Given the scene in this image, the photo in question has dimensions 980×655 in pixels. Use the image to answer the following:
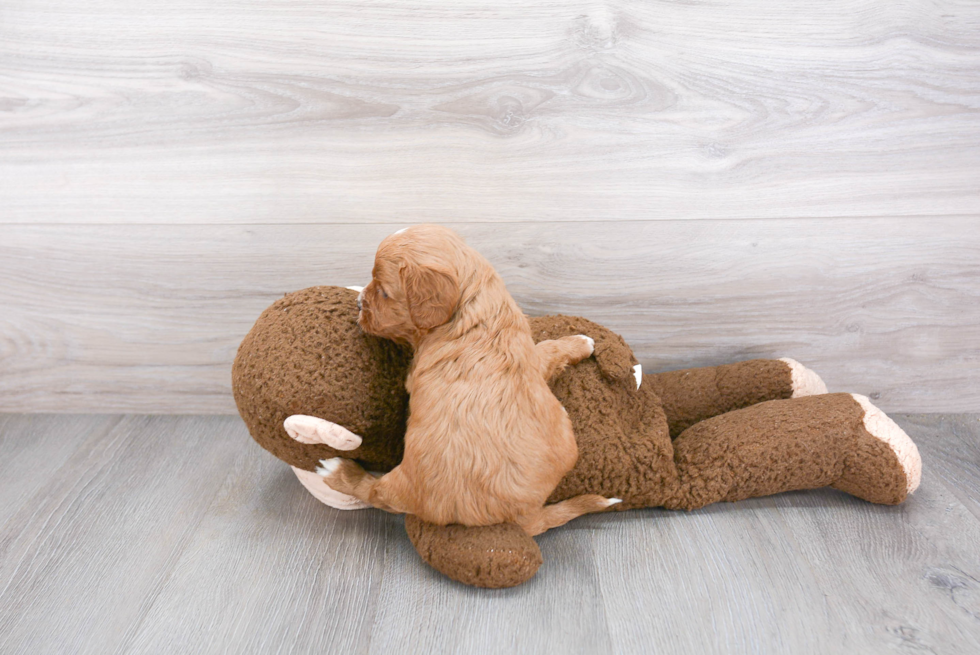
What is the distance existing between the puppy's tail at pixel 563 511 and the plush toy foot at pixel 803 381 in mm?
370

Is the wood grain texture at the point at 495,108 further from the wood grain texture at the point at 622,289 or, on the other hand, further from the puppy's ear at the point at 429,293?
the puppy's ear at the point at 429,293

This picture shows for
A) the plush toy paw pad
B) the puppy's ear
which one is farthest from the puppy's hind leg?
the puppy's ear

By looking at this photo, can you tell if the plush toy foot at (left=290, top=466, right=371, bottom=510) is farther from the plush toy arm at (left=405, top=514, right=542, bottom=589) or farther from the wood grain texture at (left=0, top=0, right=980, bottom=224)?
the wood grain texture at (left=0, top=0, right=980, bottom=224)

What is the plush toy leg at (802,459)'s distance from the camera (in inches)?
37.4

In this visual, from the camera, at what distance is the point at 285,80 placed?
41.7 inches

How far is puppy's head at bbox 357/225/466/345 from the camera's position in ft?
→ 2.63

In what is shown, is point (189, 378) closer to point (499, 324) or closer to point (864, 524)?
point (499, 324)

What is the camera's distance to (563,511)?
930mm

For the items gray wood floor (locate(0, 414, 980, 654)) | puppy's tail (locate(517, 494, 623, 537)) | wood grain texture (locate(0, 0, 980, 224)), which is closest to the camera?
gray wood floor (locate(0, 414, 980, 654))

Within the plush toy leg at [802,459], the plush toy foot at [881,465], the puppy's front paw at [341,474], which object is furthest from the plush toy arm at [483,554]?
the plush toy foot at [881,465]

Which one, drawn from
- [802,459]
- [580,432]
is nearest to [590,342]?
[580,432]

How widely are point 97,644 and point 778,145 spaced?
118 cm

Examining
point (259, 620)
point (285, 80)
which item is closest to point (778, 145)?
point (285, 80)

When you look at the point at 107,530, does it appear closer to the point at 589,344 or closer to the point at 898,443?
the point at 589,344
